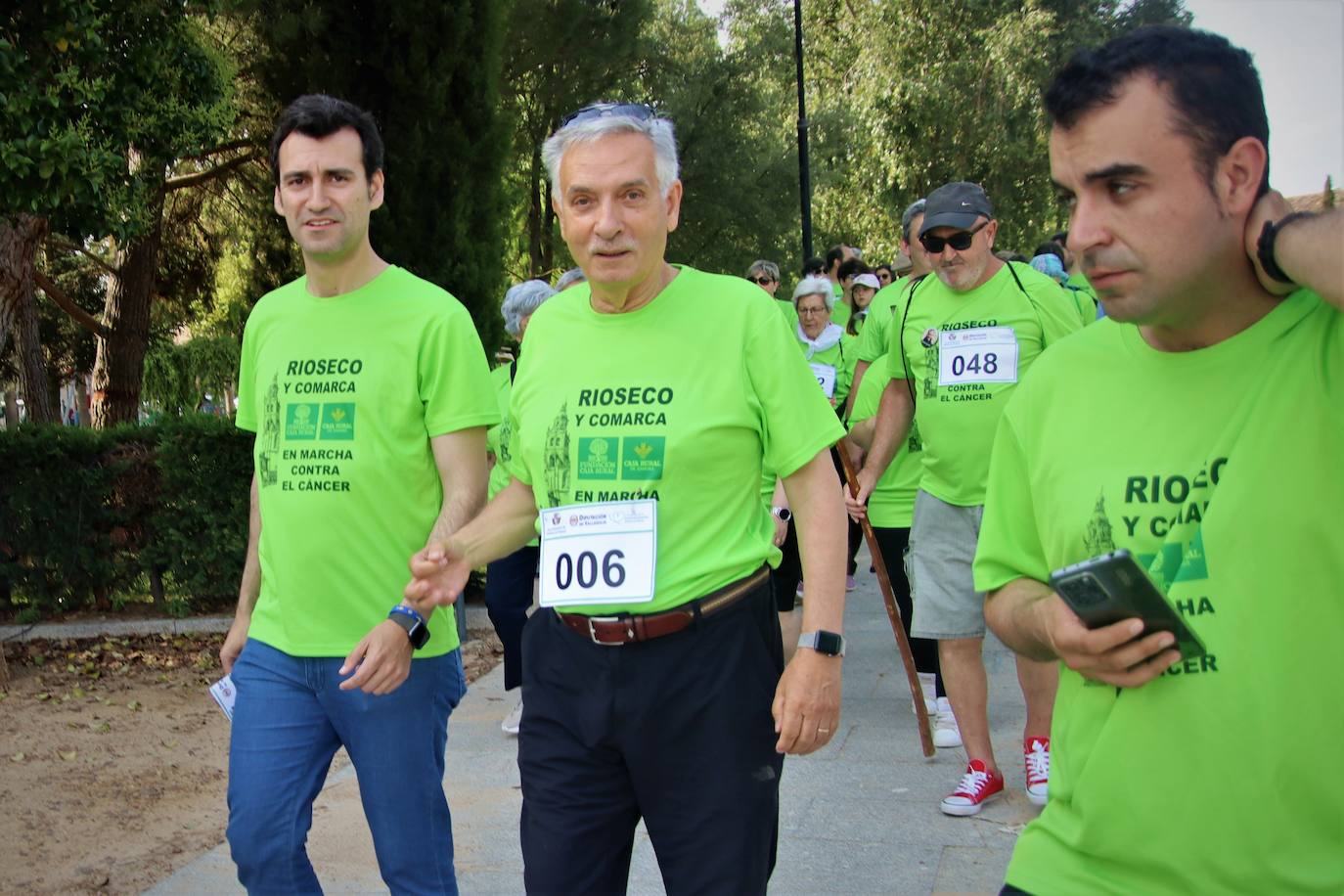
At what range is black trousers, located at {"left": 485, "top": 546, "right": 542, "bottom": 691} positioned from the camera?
630 centimetres

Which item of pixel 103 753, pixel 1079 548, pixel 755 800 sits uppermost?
pixel 1079 548

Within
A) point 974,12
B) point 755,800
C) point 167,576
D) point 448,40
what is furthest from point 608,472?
point 974,12

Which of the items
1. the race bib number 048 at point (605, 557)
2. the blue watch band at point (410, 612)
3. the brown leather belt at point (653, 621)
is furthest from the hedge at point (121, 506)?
the brown leather belt at point (653, 621)

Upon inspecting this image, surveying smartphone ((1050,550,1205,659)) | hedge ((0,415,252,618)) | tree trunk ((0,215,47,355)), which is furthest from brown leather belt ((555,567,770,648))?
tree trunk ((0,215,47,355))

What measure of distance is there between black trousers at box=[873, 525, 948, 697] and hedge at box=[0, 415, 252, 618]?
425 centimetres

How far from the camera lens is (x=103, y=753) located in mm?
6555

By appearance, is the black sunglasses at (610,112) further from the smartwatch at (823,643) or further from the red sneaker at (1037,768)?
the red sneaker at (1037,768)

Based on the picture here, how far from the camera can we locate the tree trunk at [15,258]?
8.57m

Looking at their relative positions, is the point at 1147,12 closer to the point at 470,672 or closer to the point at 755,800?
the point at 470,672

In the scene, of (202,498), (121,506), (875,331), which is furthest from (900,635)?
(121,506)

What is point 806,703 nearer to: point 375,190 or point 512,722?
point 375,190

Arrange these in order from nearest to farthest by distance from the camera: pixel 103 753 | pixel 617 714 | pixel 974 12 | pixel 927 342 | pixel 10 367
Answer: pixel 617 714 < pixel 927 342 < pixel 103 753 < pixel 10 367 < pixel 974 12

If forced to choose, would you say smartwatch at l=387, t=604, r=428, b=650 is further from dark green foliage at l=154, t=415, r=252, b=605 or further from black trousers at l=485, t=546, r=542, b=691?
dark green foliage at l=154, t=415, r=252, b=605

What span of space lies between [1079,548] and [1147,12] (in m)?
31.3
